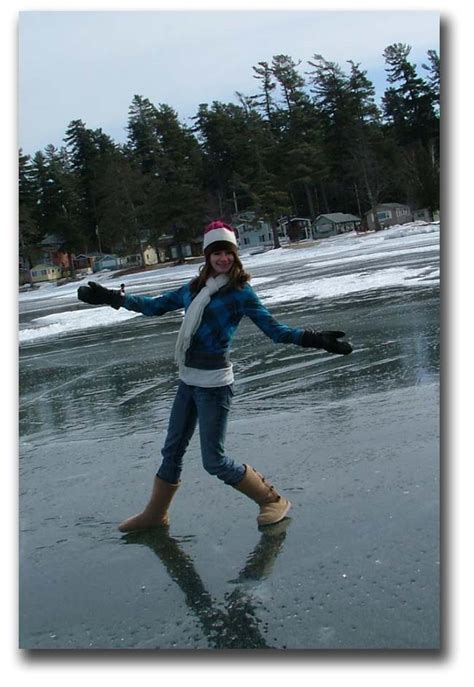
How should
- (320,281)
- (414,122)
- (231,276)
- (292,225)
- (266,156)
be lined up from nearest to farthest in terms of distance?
(231,276) → (414,122) → (266,156) → (292,225) → (320,281)

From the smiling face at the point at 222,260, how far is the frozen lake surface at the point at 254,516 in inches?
44.0

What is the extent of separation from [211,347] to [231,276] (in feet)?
1.02

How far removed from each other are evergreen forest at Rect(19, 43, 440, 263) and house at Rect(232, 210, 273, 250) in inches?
2.8

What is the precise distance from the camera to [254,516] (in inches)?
125

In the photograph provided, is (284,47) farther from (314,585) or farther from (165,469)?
(314,585)

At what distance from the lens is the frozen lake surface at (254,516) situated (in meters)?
2.44

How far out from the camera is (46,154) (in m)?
3.84

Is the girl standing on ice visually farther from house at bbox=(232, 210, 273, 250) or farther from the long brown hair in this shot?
house at bbox=(232, 210, 273, 250)

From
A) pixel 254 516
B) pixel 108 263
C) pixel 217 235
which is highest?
pixel 108 263

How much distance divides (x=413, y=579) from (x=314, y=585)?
354mm

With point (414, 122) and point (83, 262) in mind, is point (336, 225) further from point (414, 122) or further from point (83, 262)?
point (83, 262)

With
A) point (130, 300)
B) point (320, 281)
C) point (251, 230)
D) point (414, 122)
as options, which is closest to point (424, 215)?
point (414, 122)

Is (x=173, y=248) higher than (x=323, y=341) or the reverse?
higher

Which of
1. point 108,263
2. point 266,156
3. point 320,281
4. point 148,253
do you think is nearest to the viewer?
point 266,156
